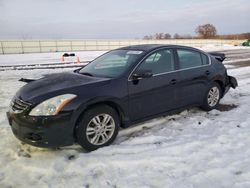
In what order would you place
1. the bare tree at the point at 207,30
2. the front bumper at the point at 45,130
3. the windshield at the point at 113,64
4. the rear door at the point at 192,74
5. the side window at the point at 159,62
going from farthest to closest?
1. the bare tree at the point at 207,30
2. the rear door at the point at 192,74
3. the side window at the point at 159,62
4. the windshield at the point at 113,64
5. the front bumper at the point at 45,130

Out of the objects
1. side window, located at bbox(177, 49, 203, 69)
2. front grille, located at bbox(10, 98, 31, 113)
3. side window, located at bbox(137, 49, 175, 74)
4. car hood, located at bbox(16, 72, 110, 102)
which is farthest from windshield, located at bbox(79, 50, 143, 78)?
front grille, located at bbox(10, 98, 31, 113)

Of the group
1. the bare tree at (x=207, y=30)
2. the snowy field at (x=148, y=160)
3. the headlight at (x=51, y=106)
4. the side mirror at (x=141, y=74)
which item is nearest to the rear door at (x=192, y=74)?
the snowy field at (x=148, y=160)

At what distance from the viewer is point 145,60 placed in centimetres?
480

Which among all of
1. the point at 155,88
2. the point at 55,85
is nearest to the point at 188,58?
the point at 155,88

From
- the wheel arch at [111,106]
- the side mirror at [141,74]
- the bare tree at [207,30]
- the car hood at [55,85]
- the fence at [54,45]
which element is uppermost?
the bare tree at [207,30]

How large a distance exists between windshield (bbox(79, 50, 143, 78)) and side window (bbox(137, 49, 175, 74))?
7.6 inches

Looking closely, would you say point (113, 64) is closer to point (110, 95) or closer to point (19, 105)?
point (110, 95)

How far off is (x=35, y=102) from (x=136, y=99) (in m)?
1.66

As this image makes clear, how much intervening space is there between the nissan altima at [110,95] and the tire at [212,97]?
0.02 metres

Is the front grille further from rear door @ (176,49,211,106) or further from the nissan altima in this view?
rear door @ (176,49,211,106)

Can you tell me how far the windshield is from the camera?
4.68m

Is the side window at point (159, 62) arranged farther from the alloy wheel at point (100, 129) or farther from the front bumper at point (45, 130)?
the front bumper at point (45, 130)

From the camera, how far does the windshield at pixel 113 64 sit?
4682 mm

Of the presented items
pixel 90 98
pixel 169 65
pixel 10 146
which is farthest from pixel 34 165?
pixel 169 65
